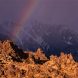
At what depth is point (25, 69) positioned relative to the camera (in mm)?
40875

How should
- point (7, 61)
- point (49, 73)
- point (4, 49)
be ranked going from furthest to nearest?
point (4, 49) < point (7, 61) < point (49, 73)

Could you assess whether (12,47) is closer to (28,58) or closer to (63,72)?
(28,58)

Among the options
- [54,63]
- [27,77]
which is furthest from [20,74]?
[54,63]

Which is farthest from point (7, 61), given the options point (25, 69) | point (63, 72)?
point (63, 72)

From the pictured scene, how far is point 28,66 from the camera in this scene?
137 ft

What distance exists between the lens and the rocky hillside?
39.7m

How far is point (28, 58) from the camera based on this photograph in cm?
4781

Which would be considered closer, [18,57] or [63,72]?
[63,72]

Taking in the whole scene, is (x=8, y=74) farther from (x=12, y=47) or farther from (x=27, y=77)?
(x=12, y=47)

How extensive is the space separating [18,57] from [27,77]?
905 centimetres

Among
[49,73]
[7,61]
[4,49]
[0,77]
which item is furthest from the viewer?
[4,49]

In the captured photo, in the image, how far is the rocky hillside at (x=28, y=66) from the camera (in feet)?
130

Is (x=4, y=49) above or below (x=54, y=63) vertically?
above

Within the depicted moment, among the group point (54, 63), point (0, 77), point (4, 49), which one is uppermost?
point (4, 49)
